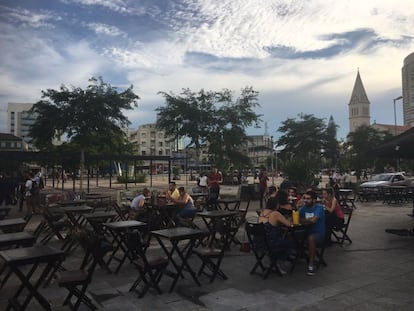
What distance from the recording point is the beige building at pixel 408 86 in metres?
49.7

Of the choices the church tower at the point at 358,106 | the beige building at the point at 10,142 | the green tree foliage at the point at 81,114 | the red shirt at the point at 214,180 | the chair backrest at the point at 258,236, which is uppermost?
the church tower at the point at 358,106

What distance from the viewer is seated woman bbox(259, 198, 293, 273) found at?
5803 millimetres

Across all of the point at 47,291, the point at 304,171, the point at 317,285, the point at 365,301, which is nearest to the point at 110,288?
the point at 47,291

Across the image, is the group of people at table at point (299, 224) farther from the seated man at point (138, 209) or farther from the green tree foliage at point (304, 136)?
the green tree foliage at point (304, 136)

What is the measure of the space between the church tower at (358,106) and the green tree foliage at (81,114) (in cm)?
11470

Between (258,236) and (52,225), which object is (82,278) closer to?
(258,236)

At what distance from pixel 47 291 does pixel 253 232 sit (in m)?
3.21

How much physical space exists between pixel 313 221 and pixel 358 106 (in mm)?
124740

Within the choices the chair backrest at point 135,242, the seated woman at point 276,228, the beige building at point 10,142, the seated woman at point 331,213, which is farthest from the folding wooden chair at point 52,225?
the beige building at point 10,142

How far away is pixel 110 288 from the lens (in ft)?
17.8

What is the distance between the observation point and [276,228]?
5.96 m

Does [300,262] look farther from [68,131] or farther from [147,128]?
[147,128]

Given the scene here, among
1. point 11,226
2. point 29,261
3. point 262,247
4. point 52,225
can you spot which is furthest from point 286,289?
point 52,225

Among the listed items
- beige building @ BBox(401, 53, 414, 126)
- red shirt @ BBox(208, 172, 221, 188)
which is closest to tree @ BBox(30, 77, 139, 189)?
red shirt @ BBox(208, 172, 221, 188)
